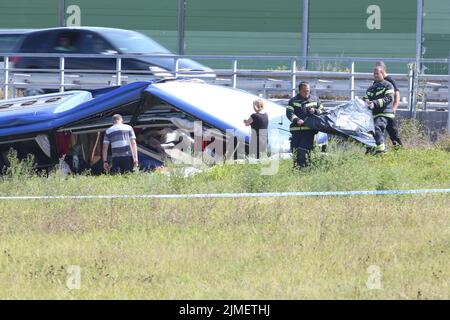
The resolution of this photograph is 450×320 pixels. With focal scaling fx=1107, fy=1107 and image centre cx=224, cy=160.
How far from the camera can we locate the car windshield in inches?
977

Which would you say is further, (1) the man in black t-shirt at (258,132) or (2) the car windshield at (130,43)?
(2) the car windshield at (130,43)

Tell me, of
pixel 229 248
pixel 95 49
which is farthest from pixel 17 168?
pixel 95 49

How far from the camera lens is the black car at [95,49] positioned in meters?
24.3

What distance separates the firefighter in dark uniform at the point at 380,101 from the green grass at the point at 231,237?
6.42ft

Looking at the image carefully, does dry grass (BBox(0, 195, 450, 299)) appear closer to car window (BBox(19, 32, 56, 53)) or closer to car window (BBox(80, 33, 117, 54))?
car window (BBox(80, 33, 117, 54))

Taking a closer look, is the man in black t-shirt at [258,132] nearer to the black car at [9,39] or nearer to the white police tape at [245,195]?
the white police tape at [245,195]

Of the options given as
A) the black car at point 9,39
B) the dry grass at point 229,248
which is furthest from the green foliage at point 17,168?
the black car at point 9,39

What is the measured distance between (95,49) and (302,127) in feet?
36.3

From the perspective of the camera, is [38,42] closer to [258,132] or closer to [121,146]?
[121,146]

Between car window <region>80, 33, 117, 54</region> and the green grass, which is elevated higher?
car window <region>80, 33, 117, 54</region>

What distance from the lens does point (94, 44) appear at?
25234 mm

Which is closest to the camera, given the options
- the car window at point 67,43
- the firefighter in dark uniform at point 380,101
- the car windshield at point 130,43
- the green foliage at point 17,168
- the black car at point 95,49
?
the green foliage at point 17,168

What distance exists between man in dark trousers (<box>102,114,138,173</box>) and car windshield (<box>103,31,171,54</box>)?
9422 mm

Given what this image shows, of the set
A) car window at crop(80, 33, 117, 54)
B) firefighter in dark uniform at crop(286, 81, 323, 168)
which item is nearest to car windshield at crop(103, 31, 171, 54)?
car window at crop(80, 33, 117, 54)
